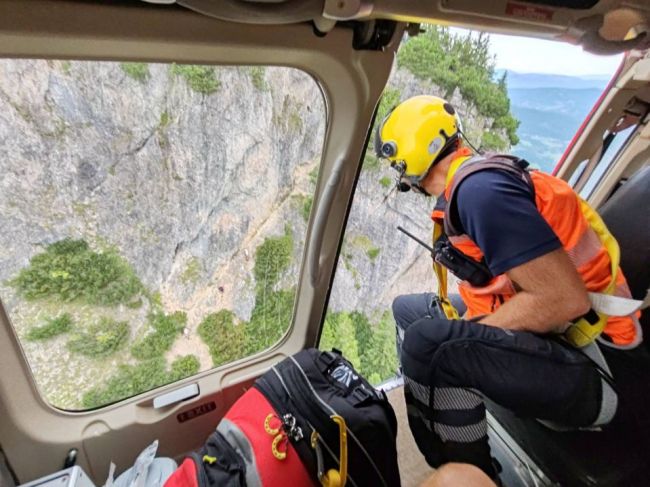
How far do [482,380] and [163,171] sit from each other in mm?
1375

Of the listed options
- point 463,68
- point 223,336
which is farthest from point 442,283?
point 463,68

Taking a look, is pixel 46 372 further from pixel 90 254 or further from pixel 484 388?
pixel 484 388

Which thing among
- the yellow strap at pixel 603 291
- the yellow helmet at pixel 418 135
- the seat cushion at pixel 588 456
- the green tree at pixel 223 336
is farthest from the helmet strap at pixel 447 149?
the green tree at pixel 223 336

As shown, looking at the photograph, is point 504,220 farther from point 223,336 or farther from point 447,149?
point 223,336

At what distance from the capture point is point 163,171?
1.41 metres

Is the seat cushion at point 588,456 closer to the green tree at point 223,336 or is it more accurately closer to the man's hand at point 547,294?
the man's hand at point 547,294

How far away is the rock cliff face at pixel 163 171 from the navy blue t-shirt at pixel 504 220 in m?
0.67

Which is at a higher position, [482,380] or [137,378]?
[482,380]

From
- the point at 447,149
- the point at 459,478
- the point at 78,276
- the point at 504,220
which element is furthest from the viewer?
the point at 447,149

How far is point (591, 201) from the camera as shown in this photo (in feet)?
8.48

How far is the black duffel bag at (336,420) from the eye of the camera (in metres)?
1.26

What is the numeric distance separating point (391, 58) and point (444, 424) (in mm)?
1306

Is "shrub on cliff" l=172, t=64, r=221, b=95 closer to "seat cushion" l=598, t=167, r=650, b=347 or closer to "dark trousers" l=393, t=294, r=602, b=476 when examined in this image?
"dark trousers" l=393, t=294, r=602, b=476

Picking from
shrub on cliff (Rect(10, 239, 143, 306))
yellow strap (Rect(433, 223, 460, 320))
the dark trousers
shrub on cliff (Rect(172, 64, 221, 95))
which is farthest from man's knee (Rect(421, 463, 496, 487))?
shrub on cliff (Rect(172, 64, 221, 95))
